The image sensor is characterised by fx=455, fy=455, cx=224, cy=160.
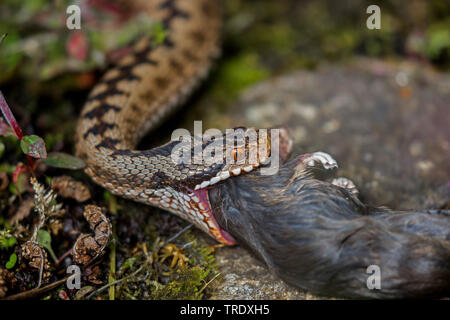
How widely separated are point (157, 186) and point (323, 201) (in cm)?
139

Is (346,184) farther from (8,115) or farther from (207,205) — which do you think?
(8,115)

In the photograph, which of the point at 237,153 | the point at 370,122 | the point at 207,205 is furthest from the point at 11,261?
the point at 370,122

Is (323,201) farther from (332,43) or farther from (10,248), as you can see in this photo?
(332,43)

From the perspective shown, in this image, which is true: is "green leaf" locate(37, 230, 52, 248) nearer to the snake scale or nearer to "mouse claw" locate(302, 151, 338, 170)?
the snake scale

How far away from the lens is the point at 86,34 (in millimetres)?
5344

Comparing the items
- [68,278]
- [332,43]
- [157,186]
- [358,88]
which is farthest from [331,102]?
[68,278]

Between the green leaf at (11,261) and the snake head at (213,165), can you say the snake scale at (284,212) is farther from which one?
the green leaf at (11,261)

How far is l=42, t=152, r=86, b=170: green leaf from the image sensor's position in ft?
12.6

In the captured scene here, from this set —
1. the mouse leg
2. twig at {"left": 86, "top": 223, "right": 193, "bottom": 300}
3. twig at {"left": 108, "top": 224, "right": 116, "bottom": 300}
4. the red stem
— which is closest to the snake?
twig at {"left": 86, "top": 223, "right": 193, "bottom": 300}

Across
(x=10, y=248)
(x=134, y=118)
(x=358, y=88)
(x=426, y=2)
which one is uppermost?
(x=426, y=2)

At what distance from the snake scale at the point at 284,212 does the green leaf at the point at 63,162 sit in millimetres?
172

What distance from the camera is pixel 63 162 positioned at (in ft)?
12.7

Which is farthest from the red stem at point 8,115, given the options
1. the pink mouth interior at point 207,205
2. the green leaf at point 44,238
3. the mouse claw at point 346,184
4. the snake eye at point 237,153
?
the mouse claw at point 346,184
